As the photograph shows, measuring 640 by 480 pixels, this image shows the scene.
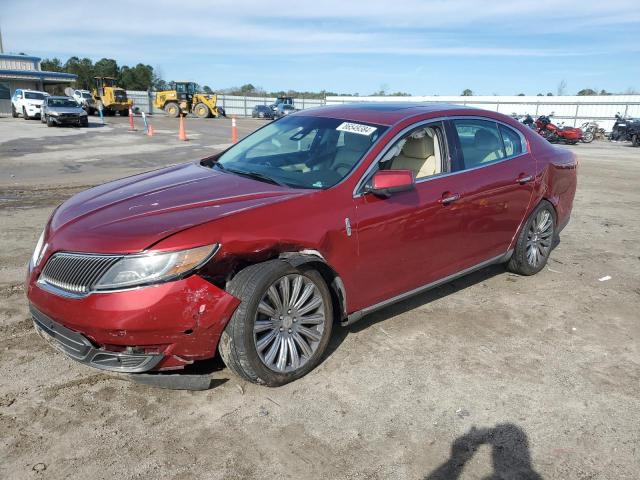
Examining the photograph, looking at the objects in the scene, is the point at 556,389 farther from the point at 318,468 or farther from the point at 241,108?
the point at 241,108

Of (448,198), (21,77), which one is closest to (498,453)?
(448,198)

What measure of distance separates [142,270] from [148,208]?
0.60 metres

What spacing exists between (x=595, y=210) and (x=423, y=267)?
6.38 meters

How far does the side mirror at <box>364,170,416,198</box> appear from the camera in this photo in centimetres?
341

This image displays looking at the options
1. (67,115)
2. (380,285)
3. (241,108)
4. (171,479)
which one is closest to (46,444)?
(171,479)

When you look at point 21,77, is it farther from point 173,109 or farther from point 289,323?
point 289,323

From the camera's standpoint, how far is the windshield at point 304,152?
12.0ft

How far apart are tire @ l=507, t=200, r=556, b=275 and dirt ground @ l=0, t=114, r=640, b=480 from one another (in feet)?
1.12

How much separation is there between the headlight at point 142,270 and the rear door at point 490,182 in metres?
2.34

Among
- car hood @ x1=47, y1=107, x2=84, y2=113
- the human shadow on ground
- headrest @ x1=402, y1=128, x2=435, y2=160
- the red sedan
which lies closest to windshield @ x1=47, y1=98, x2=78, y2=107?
car hood @ x1=47, y1=107, x2=84, y2=113

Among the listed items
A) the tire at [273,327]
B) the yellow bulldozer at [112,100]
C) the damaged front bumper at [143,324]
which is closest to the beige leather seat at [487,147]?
the tire at [273,327]

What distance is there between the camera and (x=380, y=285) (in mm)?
3658

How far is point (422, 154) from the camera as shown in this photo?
13.5 ft

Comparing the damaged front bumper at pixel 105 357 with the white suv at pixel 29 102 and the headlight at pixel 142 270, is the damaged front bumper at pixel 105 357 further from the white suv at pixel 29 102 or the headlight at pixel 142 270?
the white suv at pixel 29 102
